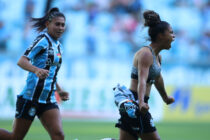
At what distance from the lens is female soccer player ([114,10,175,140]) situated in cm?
576

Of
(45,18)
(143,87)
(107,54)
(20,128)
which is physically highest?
(107,54)

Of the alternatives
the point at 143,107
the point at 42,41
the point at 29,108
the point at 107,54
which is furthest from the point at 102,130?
the point at 143,107

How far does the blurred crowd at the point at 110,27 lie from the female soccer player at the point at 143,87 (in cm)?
1011

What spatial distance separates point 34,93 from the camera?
6.35 meters

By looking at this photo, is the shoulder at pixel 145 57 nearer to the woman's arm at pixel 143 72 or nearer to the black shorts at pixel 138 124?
the woman's arm at pixel 143 72

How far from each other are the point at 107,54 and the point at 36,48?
421 inches

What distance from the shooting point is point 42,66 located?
6.32 metres

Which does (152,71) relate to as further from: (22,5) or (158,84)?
(22,5)

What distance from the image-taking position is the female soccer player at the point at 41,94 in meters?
6.22

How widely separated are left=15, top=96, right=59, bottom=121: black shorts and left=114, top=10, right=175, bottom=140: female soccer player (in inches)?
39.1

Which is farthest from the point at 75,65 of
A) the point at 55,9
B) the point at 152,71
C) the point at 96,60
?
the point at 152,71

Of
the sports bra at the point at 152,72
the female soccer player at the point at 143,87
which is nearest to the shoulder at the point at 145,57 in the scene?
the female soccer player at the point at 143,87

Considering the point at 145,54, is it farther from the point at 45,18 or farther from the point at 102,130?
the point at 102,130

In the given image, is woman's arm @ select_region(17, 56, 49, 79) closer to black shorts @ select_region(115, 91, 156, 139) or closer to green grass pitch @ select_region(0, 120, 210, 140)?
black shorts @ select_region(115, 91, 156, 139)
